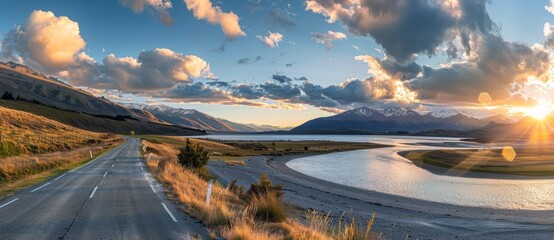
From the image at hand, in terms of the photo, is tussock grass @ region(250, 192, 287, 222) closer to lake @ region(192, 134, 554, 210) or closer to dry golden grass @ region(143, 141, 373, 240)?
dry golden grass @ region(143, 141, 373, 240)

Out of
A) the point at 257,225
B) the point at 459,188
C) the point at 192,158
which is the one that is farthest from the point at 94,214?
the point at 459,188

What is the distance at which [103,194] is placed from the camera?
18125 mm

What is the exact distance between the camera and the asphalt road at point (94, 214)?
10.8 metres

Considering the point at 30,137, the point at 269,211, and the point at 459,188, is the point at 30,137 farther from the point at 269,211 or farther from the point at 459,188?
the point at 459,188

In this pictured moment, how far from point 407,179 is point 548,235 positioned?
28622 millimetres

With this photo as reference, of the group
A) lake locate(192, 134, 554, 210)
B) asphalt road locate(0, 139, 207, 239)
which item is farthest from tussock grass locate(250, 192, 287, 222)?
lake locate(192, 134, 554, 210)

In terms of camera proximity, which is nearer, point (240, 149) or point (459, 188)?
point (459, 188)

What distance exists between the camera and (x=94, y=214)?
13383mm

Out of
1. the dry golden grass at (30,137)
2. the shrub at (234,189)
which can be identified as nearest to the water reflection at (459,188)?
the shrub at (234,189)

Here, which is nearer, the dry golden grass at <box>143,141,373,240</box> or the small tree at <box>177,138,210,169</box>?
the dry golden grass at <box>143,141,373,240</box>

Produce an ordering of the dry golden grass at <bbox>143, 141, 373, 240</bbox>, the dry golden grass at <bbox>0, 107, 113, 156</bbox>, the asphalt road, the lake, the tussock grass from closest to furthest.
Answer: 1. the dry golden grass at <bbox>143, 141, 373, 240</bbox>
2. the asphalt road
3. the tussock grass
4. the lake
5. the dry golden grass at <bbox>0, 107, 113, 156</bbox>

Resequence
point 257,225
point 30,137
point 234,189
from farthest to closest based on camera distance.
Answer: point 30,137, point 234,189, point 257,225

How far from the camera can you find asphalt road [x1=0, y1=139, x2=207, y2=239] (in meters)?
10.8

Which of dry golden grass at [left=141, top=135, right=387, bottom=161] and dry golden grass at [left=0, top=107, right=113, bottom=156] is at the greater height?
dry golden grass at [left=0, top=107, right=113, bottom=156]
